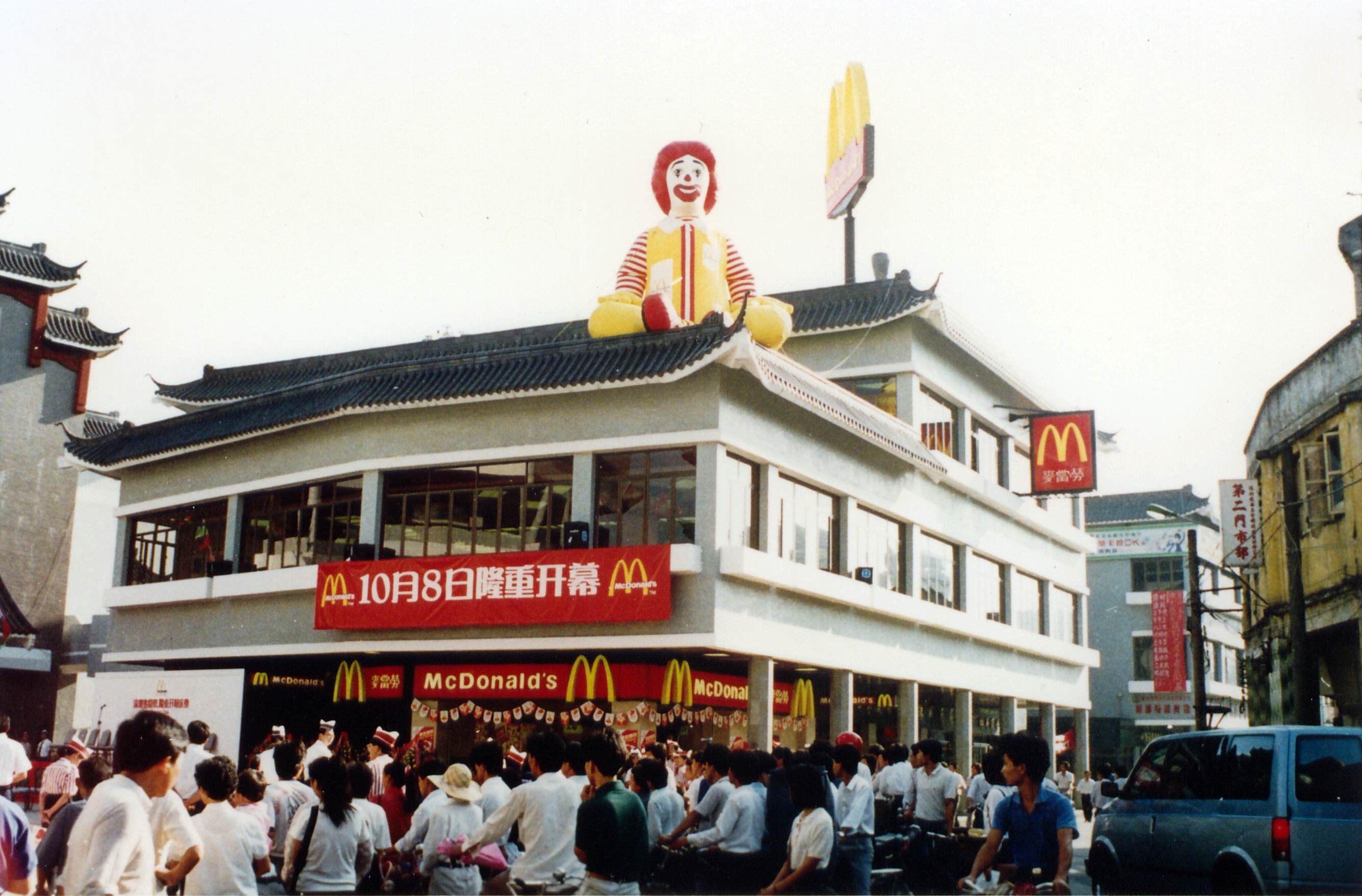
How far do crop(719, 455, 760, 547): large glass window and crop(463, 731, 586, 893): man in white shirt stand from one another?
10.9 meters

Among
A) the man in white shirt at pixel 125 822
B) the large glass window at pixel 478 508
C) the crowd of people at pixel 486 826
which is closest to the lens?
→ the man in white shirt at pixel 125 822

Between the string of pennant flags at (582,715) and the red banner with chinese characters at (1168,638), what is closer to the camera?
the string of pennant flags at (582,715)

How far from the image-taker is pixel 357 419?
853 inches

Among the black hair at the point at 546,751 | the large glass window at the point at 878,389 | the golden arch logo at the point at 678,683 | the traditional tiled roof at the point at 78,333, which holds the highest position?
the traditional tiled roof at the point at 78,333

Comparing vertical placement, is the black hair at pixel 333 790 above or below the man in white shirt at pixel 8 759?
above

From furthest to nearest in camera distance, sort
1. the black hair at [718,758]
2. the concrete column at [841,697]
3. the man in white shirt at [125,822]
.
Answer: the concrete column at [841,697] → the black hair at [718,758] → the man in white shirt at [125,822]

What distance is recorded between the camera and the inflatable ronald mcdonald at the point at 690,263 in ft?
69.1


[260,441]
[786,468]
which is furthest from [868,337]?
[260,441]

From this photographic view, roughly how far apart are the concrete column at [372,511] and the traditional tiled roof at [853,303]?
30.0 ft

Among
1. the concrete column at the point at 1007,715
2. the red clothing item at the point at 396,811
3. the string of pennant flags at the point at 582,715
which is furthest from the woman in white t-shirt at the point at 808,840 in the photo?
the concrete column at the point at 1007,715

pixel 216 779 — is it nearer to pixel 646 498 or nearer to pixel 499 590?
pixel 499 590

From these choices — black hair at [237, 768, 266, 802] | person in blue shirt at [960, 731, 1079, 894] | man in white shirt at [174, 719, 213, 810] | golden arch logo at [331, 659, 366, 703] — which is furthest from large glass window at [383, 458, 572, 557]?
person in blue shirt at [960, 731, 1079, 894]

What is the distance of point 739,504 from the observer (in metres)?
19.3

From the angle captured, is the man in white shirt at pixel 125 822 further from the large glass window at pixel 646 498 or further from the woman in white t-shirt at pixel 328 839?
the large glass window at pixel 646 498
